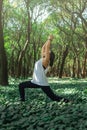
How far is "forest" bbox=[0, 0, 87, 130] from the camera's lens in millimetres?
8367

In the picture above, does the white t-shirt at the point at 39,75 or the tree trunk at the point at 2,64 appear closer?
the white t-shirt at the point at 39,75

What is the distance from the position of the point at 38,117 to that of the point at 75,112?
0.89 meters

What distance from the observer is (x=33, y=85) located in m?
11.8

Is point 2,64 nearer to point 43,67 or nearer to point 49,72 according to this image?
point 43,67

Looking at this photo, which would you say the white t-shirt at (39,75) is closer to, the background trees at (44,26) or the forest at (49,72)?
the forest at (49,72)

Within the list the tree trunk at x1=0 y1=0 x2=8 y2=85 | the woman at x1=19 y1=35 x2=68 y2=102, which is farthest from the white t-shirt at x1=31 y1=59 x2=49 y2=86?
the tree trunk at x1=0 y1=0 x2=8 y2=85

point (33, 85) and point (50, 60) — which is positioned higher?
point (50, 60)

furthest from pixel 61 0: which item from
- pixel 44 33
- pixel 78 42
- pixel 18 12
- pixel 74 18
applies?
pixel 44 33

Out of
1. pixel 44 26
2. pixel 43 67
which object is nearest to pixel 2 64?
pixel 43 67

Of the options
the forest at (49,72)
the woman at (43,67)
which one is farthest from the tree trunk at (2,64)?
the woman at (43,67)

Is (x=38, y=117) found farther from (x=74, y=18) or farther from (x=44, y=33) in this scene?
(x=44, y=33)

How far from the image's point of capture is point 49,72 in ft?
188

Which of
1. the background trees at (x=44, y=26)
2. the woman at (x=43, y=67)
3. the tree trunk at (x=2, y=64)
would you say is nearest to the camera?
the woman at (x=43, y=67)

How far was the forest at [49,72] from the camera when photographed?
8.37m
